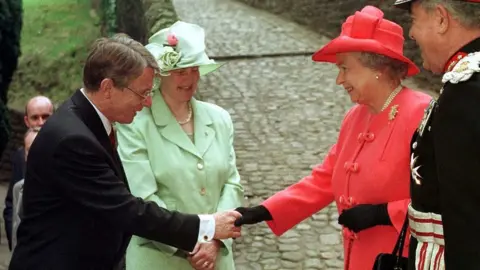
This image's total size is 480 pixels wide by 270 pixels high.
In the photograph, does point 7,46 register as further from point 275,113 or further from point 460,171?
point 460,171

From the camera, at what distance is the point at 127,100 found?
2889mm

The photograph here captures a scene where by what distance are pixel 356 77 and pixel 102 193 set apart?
1092mm

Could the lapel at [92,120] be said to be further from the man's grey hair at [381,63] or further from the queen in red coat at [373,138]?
the man's grey hair at [381,63]

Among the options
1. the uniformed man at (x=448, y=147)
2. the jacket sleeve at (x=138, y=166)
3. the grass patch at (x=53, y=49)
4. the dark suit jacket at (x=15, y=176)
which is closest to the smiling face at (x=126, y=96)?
the jacket sleeve at (x=138, y=166)

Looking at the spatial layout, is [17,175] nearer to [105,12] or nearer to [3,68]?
[3,68]

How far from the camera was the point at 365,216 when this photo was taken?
2910 mm

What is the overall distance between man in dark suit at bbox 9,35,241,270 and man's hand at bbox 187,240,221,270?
0.26 meters

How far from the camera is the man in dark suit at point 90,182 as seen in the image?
8.78 ft

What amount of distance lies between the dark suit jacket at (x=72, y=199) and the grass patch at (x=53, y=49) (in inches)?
400

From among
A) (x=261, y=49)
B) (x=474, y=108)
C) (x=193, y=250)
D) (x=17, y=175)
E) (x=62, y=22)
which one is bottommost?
(x=62, y=22)

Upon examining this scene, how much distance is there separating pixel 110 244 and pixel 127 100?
549mm

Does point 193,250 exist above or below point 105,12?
above

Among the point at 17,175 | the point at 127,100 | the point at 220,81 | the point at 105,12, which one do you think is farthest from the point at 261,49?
the point at 127,100

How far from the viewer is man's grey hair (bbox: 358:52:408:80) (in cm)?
298
